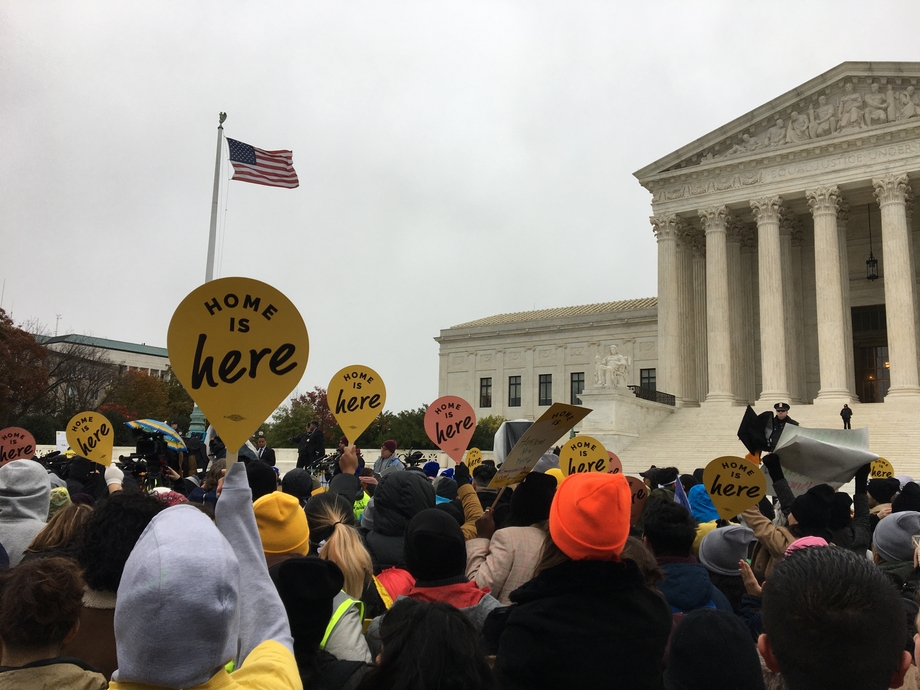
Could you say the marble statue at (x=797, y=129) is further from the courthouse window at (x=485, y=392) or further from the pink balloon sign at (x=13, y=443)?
the pink balloon sign at (x=13, y=443)

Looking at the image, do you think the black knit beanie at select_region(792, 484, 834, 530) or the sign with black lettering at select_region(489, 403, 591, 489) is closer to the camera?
the black knit beanie at select_region(792, 484, 834, 530)

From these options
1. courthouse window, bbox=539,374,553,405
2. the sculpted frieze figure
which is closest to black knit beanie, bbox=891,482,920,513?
the sculpted frieze figure

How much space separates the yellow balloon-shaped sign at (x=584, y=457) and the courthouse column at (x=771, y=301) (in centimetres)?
2814

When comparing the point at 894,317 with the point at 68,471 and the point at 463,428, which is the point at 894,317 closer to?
the point at 463,428

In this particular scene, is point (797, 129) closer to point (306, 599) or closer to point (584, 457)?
point (584, 457)

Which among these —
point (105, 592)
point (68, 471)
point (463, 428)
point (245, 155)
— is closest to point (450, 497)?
point (463, 428)

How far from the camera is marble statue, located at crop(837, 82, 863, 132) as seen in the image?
33156mm

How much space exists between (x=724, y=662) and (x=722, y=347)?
34673 millimetres

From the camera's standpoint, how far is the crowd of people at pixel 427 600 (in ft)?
6.56

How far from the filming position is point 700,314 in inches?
1515

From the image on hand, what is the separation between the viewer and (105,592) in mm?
3080

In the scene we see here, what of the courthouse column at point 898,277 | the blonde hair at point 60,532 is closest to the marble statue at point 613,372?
the courthouse column at point 898,277

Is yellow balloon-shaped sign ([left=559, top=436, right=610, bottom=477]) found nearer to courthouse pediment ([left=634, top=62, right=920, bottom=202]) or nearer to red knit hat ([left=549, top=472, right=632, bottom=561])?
red knit hat ([left=549, top=472, right=632, bottom=561])

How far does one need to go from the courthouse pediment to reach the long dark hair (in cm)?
3611
